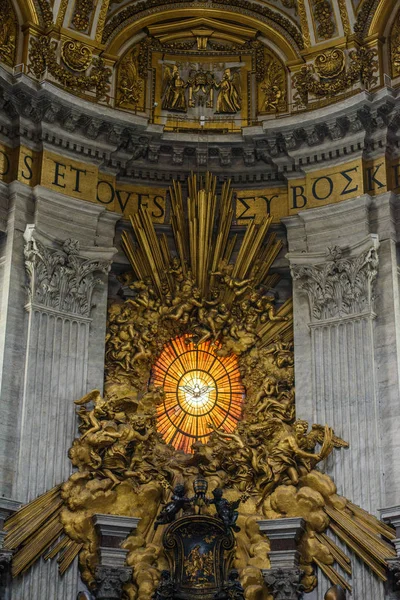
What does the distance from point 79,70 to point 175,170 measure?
2.72 m

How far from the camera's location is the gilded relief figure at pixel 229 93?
945 inches

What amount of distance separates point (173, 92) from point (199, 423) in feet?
22.5

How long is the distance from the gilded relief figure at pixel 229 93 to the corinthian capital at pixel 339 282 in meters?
4.01

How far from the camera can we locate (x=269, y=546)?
20.1 metres

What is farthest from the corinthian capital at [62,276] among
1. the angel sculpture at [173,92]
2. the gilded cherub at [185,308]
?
the angel sculpture at [173,92]

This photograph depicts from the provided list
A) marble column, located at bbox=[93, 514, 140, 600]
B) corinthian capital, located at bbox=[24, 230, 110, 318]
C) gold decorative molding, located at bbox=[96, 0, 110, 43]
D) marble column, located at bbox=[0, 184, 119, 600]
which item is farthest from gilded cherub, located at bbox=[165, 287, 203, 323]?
gold decorative molding, located at bbox=[96, 0, 110, 43]

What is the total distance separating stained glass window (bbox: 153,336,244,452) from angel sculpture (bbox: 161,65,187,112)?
487 cm

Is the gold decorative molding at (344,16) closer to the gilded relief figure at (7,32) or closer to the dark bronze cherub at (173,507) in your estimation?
the gilded relief figure at (7,32)

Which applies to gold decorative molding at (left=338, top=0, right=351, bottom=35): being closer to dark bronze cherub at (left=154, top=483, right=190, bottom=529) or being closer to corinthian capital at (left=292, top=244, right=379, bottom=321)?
corinthian capital at (left=292, top=244, right=379, bottom=321)

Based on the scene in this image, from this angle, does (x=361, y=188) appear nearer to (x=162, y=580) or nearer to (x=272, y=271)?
(x=272, y=271)

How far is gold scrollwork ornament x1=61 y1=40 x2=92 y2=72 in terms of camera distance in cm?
2297

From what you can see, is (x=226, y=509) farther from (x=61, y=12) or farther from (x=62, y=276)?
(x=61, y=12)

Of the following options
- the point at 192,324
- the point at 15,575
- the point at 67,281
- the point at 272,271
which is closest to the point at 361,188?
the point at 272,271

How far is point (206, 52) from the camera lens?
2442 cm
